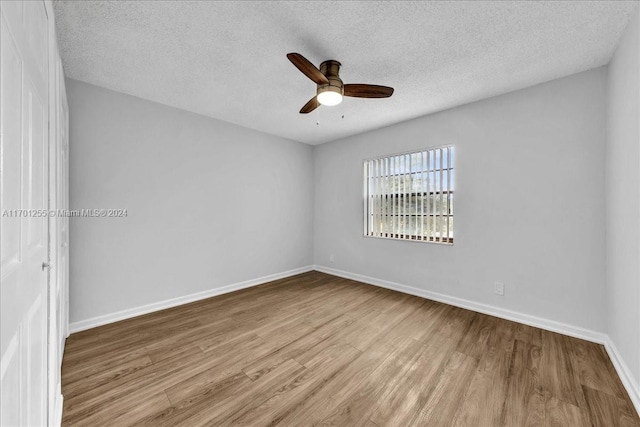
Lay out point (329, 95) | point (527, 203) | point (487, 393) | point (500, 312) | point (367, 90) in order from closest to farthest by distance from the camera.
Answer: point (487, 393) → point (329, 95) → point (367, 90) → point (527, 203) → point (500, 312)

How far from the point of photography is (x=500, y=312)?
2834 millimetres

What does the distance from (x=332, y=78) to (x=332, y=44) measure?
0.24 metres

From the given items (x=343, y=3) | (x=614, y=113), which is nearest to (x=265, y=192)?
(x=343, y=3)

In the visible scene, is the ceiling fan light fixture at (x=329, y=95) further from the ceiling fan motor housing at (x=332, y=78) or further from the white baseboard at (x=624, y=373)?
the white baseboard at (x=624, y=373)

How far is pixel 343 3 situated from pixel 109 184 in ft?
9.34

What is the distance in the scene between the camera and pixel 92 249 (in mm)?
2621

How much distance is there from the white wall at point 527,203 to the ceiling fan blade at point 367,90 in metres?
1.46

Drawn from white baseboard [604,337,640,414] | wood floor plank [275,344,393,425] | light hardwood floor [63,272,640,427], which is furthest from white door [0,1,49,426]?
white baseboard [604,337,640,414]

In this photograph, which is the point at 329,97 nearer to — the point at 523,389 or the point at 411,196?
the point at 411,196

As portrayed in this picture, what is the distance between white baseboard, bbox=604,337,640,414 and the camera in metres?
1.58

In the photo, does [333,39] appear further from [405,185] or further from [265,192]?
[265,192]

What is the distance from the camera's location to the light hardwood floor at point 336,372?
1.52 metres

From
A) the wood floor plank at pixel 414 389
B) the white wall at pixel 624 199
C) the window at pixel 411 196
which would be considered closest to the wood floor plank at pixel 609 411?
the white wall at pixel 624 199

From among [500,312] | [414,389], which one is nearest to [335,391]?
[414,389]
